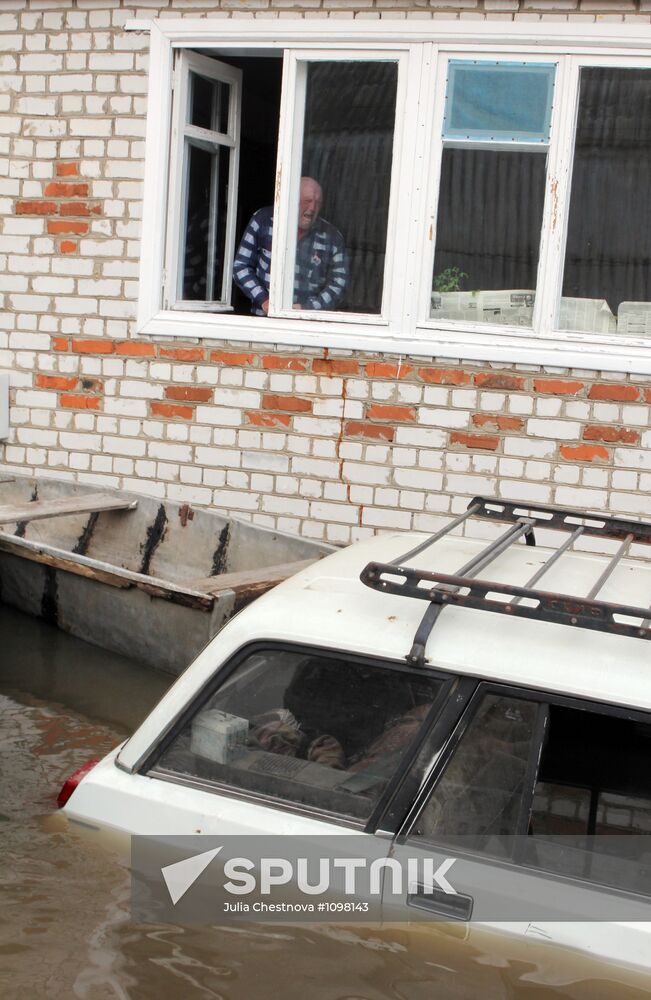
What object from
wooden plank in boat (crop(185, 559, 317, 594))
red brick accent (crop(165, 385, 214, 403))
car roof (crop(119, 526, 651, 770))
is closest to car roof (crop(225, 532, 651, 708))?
car roof (crop(119, 526, 651, 770))

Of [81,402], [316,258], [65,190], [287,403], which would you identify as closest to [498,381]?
[287,403]

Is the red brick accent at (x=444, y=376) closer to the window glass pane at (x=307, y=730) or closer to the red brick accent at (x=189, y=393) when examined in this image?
the red brick accent at (x=189, y=393)

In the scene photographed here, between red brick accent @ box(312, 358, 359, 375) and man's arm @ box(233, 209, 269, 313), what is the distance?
777 mm

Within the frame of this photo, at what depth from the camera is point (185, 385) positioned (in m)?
7.71

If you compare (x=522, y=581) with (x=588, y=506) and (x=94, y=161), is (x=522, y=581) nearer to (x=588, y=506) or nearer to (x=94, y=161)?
(x=588, y=506)

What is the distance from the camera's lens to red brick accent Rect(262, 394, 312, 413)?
7492 millimetres

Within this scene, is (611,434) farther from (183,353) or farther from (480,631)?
(480,631)

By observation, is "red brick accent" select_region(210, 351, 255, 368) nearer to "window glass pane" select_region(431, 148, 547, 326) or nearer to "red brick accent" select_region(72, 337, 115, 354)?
"red brick accent" select_region(72, 337, 115, 354)

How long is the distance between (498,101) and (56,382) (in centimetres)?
358

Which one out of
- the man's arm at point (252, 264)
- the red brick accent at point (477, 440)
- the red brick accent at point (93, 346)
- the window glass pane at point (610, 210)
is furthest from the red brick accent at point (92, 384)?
the window glass pane at point (610, 210)

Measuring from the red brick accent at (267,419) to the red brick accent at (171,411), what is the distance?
16.7 inches

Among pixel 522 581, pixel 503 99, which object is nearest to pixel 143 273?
pixel 503 99

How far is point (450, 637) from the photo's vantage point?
2801mm

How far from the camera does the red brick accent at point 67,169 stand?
306 inches
